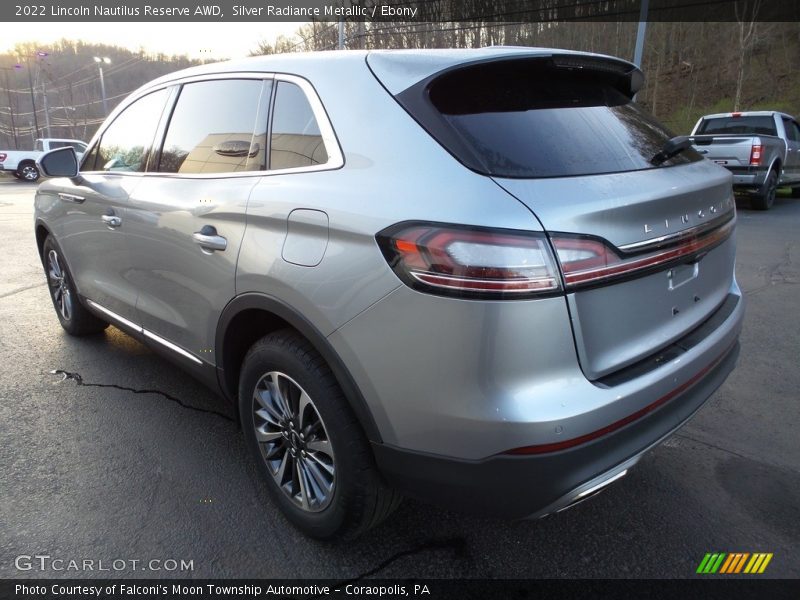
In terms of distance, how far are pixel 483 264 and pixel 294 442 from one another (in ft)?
3.85

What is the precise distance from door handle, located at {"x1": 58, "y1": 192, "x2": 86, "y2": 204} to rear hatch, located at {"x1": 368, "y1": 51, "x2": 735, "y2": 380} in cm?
256

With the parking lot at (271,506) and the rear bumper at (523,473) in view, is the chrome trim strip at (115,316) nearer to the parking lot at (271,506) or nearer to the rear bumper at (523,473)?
the parking lot at (271,506)

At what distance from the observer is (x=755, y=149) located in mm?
10688

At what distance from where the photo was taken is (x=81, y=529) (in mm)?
2301

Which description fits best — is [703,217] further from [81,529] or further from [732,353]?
[81,529]

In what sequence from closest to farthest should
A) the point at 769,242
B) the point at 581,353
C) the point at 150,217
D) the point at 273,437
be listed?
the point at 581,353 < the point at 273,437 < the point at 150,217 < the point at 769,242

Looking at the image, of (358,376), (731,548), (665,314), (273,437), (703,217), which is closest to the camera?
(358,376)

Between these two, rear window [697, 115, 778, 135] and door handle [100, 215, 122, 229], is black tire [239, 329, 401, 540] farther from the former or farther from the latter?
rear window [697, 115, 778, 135]

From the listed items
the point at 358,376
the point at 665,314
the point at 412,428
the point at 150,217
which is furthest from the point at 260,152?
the point at 665,314

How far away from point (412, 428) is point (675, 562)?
1252 millimetres

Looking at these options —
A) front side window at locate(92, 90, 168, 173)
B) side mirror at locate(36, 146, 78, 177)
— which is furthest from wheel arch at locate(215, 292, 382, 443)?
side mirror at locate(36, 146, 78, 177)

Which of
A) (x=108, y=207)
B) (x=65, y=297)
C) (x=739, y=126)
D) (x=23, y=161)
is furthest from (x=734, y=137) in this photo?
(x=23, y=161)

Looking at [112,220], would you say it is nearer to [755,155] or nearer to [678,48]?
[755,155]

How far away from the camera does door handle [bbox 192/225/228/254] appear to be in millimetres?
2301
